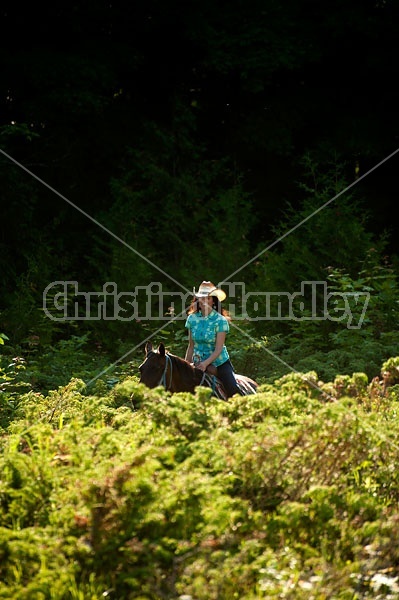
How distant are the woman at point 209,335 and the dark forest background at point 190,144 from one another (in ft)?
24.1

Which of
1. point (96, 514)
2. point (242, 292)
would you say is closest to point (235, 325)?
point (242, 292)

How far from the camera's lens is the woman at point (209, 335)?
1002 cm

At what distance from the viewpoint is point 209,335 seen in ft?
33.2

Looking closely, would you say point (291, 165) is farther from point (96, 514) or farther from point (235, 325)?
point (96, 514)

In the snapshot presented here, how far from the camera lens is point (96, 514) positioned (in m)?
5.23

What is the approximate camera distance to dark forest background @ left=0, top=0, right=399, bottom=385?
62.1ft

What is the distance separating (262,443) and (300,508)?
64 centimetres

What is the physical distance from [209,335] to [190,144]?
11.7 m
